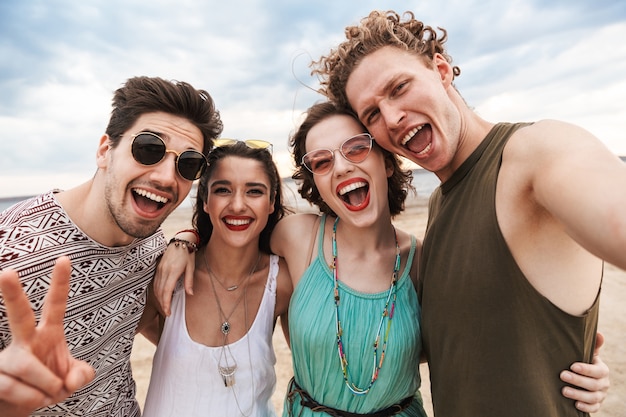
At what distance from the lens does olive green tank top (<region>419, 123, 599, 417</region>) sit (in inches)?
72.9

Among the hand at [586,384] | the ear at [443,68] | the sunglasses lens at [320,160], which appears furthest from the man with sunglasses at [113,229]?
the hand at [586,384]

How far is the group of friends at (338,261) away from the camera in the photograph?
174cm

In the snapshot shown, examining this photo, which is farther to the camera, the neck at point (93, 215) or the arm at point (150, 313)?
the arm at point (150, 313)

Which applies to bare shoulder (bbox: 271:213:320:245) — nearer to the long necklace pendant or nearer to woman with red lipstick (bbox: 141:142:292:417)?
woman with red lipstick (bbox: 141:142:292:417)

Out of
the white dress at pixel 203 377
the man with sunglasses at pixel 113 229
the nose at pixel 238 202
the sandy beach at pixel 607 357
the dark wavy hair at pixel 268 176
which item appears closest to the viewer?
the man with sunglasses at pixel 113 229

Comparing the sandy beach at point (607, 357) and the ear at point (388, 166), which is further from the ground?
the ear at point (388, 166)

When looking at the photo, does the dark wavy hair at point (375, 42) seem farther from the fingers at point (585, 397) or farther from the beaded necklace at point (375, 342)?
the fingers at point (585, 397)

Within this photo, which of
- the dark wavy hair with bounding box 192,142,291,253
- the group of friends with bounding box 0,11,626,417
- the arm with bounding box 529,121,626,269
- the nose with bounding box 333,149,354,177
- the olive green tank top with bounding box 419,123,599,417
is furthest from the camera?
the dark wavy hair with bounding box 192,142,291,253

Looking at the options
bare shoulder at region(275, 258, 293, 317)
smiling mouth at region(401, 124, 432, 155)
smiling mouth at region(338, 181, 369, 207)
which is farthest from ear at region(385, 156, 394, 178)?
bare shoulder at region(275, 258, 293, 317)

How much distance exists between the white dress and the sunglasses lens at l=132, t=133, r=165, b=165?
1167 millimetres

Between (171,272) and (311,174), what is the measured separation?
4.96 ft

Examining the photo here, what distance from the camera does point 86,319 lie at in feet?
7.88

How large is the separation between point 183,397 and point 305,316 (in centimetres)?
111

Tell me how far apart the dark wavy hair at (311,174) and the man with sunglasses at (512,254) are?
0.80 metres
